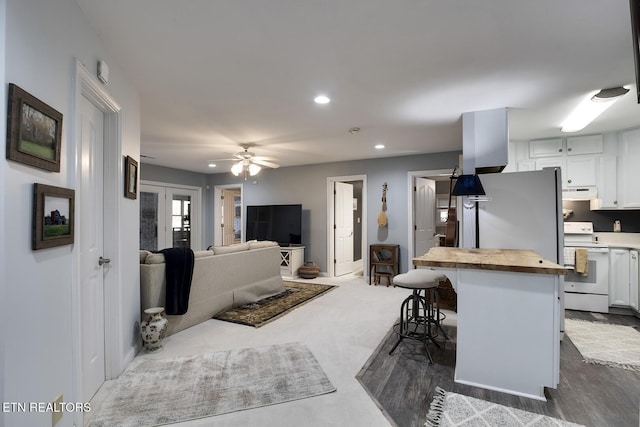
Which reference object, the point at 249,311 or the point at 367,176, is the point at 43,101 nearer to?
the point at 249,311

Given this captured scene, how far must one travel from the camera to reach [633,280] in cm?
384

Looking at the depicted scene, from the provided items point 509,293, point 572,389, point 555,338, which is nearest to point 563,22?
point 509,293

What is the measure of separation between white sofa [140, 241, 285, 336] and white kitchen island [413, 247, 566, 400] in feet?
8.02

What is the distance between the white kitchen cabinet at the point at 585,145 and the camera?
13.7 feet

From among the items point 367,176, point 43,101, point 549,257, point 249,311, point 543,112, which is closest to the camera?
point 43,101

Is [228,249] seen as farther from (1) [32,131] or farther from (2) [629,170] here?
(2) [629,170]

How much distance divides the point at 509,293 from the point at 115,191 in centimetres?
294

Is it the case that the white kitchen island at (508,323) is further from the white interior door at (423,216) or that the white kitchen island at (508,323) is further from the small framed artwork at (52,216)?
the white interior door at (423,216)

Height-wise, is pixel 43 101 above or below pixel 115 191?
above

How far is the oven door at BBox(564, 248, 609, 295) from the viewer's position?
3.98m

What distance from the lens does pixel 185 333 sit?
3.29 m

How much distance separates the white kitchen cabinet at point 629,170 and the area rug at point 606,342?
1.60 meters

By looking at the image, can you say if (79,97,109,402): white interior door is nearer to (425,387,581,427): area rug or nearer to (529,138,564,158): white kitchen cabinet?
(425,387,581,427): area rug

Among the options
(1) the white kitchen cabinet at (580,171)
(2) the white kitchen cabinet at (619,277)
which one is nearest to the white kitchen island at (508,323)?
(2) the white kitchen cabinet at (619,277)
